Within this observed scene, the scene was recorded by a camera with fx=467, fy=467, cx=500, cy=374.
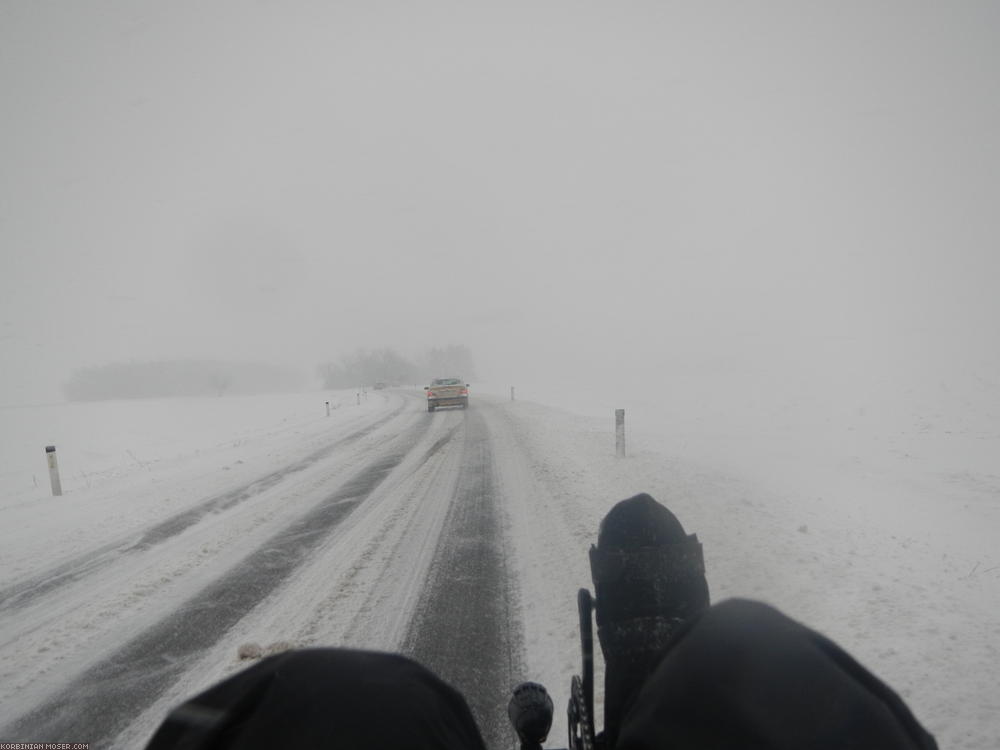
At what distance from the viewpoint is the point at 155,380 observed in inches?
2931

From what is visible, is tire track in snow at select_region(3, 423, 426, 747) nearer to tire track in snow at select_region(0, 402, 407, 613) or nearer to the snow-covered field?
the snow-covered field

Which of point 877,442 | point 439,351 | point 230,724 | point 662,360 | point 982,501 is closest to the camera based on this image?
point 230,724

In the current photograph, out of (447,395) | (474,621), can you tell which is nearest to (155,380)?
(447,395)

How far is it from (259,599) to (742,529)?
469cm

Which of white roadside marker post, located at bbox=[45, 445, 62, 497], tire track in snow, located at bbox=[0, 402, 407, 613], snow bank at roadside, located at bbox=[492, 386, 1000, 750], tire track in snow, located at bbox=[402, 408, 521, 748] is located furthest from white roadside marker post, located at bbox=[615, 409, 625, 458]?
white roadside marker post, located at bbox=[45, 445, 62, 497]

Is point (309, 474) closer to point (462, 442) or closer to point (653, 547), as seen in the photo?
point (462, 442)

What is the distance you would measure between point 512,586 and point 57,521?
6795 mm

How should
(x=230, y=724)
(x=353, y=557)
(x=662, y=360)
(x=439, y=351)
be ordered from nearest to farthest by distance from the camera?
(x=230, y=724)
(x=353, y=557)
(x=662, y=360)
(x=439, y=351)

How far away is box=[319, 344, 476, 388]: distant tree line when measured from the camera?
287 ft

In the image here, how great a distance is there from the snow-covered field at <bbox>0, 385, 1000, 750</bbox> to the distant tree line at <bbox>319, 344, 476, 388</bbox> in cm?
7498

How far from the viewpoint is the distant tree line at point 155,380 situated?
71188mm

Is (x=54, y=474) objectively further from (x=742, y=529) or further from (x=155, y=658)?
(x=742, y=529)

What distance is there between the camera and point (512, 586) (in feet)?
12.6

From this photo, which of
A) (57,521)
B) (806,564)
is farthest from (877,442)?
(57,521)
